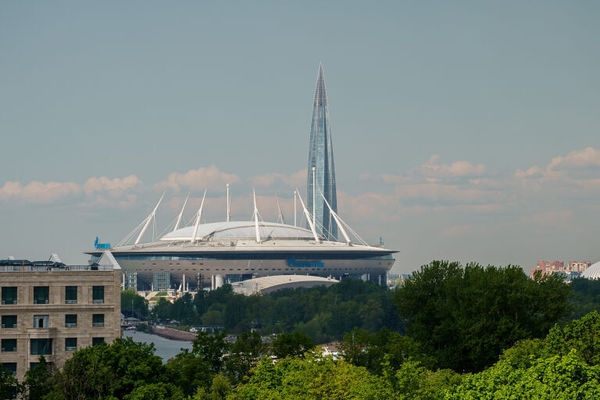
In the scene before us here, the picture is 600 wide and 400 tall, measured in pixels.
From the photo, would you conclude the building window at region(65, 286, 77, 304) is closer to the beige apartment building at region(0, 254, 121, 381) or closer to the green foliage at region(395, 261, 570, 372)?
the beige apartment building at region(0, 254, 121, 381)

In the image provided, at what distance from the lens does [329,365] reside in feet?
222

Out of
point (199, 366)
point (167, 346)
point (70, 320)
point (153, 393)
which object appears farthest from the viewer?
point (167, 346)

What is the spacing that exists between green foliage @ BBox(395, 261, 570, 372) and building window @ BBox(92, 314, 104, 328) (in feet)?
72.2

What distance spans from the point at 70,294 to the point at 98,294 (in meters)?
1.66

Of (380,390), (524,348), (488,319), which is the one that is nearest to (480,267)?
(488,319)

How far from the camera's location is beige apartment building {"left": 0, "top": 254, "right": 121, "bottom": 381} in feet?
253

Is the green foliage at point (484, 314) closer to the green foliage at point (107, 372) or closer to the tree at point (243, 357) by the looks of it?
the tree at point (243, 357)

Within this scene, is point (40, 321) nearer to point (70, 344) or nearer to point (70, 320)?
point (70, 320)

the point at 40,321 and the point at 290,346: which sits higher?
the point at 40,321

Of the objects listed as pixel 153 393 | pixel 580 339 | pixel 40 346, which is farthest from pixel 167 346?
pixel 580 339

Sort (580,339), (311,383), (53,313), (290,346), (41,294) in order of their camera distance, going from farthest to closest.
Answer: (290,346), (53,313), (41,294), (580,339), (311,383)

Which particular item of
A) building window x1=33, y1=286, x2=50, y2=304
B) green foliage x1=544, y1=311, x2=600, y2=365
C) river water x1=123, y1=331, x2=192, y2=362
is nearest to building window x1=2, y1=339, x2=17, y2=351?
building window x1=33, y1=286, x2=50, y2=304

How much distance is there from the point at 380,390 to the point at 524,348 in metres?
16.6

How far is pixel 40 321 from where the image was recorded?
255ft
